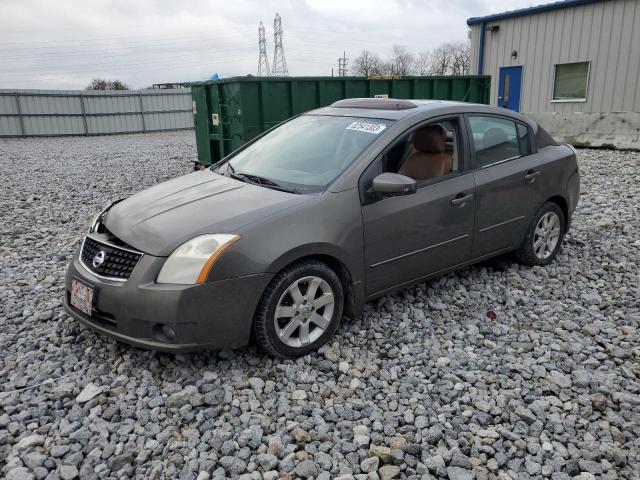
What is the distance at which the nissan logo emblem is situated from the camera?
3348mm

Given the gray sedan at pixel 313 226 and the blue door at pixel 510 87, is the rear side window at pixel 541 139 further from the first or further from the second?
the blue door at pixel 510 87

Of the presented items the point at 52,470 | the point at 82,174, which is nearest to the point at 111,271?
the point at 52,470

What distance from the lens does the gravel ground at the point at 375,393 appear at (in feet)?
8.54

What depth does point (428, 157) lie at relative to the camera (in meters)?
4.25

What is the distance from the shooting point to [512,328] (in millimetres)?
3953

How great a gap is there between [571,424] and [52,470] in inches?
106

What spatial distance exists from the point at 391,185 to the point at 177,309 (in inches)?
62.2

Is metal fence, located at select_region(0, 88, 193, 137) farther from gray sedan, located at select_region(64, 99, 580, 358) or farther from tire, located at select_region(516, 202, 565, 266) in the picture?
tire, located at select_region(516, 202, 565, 266)

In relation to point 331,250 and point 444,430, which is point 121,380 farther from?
point 444,430

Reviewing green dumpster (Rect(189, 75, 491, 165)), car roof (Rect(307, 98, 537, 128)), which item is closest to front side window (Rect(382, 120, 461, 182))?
car roof (Rect(307, 98, 537, 128))

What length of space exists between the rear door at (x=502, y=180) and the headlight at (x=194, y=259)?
2210mm

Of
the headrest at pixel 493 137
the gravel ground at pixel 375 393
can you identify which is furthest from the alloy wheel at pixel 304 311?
the headrest at pixel 493 137

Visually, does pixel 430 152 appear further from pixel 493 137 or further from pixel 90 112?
pixel 90 112

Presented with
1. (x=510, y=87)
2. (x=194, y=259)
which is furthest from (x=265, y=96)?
(x=510, y=87)
